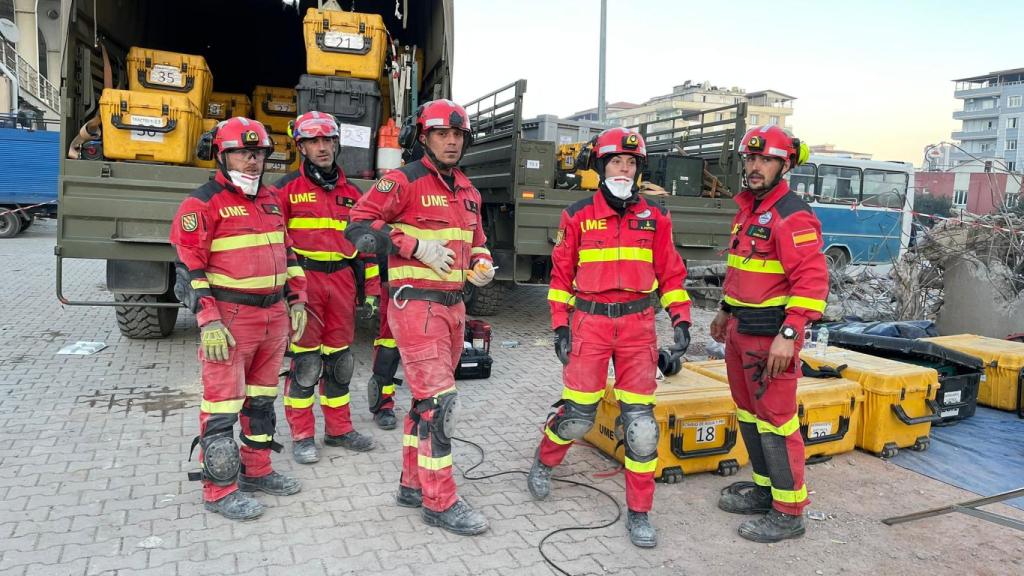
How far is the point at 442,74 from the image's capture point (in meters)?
7.37

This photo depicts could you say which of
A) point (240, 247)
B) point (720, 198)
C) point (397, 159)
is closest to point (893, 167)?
point (720, 198)

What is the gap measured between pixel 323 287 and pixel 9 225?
62.7ft

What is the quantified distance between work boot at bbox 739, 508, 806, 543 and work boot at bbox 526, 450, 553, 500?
41.9 inches

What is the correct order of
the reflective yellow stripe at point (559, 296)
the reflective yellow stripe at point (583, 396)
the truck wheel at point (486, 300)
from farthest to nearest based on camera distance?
1. the truck wheel at point (486, 300)
2. the reflective yellow stripe at point (559, 296)
3. the reflective yellow stripe at point (583, 396)

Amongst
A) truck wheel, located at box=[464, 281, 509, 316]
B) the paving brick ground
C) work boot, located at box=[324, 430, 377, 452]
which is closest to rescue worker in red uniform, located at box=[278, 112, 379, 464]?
work boot, located at box=[324, 430, 377, 452]

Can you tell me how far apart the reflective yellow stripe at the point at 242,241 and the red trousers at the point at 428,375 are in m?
0.82

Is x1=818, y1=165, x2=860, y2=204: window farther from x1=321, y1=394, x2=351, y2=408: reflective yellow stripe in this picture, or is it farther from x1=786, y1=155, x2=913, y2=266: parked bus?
x1=321, y1=394, x2=351, y2=408: reflective yellow stripe

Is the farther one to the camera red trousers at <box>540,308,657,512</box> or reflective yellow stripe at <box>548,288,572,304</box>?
reflective yellow stripe at <box>548,288,572,304</box>

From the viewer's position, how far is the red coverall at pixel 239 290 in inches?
140


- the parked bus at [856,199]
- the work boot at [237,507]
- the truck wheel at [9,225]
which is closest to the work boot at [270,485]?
the work boot at [237,507]

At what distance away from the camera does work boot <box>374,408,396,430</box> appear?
5129 millimetres

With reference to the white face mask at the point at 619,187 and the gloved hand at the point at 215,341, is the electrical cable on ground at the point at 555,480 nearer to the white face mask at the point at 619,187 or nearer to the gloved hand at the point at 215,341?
the gloved hand at the point at 215,341

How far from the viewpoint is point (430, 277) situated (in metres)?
3.57

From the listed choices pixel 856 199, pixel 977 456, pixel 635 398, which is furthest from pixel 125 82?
pixel 856 199
